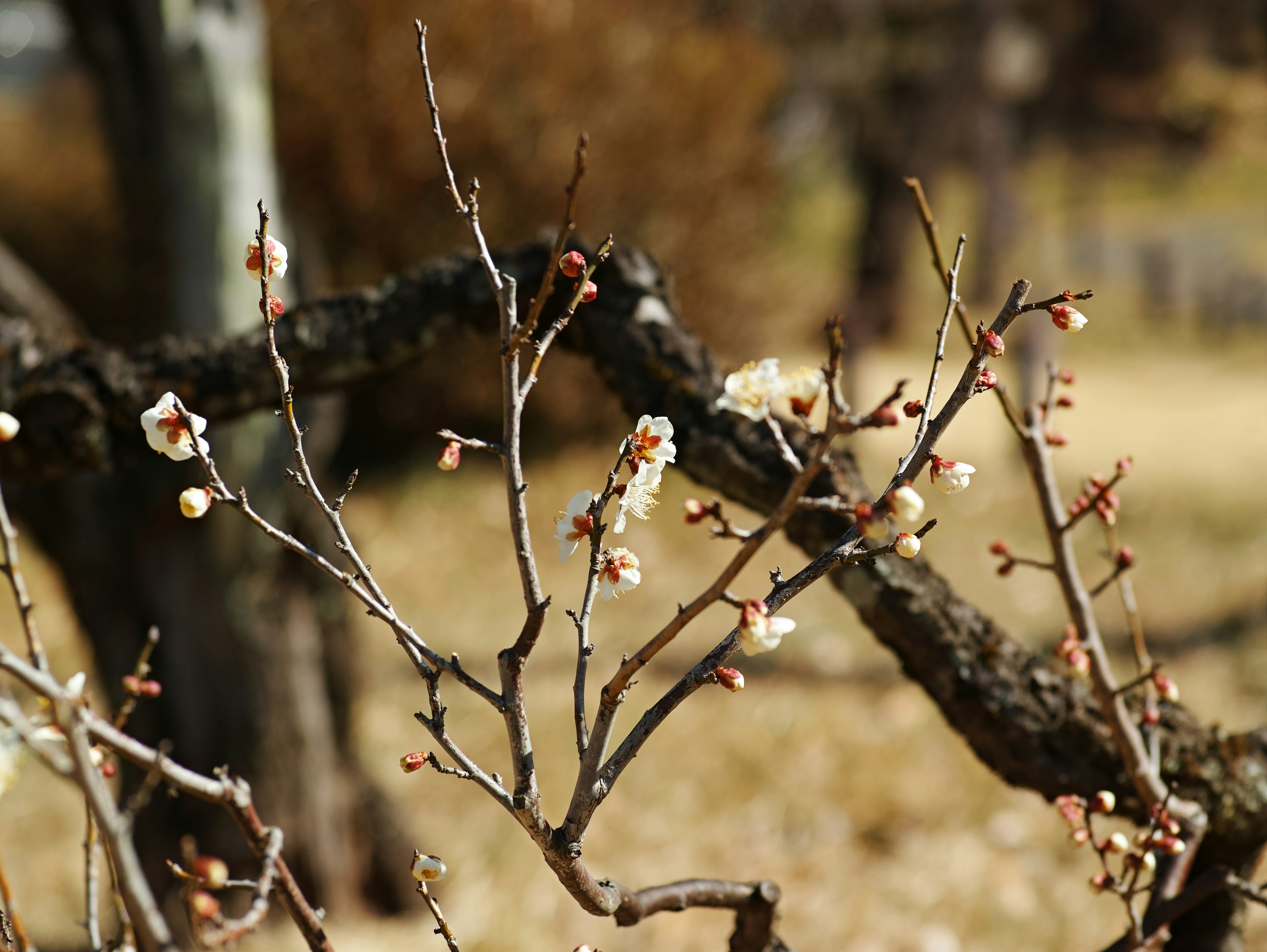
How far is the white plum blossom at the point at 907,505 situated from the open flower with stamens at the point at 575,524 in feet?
0.92

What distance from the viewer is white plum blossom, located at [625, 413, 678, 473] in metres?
0.82

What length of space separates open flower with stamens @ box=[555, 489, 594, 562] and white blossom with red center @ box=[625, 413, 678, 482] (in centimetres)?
5

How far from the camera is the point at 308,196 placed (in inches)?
235

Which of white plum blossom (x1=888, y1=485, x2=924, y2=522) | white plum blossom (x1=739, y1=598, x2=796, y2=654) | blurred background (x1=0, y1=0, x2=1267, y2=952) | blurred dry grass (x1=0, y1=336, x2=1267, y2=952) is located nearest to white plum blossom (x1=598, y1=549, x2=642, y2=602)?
white plum blossom (x1=739, y1=598, x2=796, y2=654)

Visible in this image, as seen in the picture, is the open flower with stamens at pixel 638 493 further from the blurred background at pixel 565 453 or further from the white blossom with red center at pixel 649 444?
the blurred background at pixel 565 453

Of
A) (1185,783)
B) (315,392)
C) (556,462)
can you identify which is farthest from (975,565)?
(315,392)

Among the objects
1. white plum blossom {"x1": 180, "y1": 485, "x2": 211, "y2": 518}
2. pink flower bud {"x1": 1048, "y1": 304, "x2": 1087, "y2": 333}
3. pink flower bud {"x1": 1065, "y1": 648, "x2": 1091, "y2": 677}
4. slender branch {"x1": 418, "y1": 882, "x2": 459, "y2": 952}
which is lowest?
slender branch {"x1": 418, "y1": 882, "x2": 459, "y2": 952}

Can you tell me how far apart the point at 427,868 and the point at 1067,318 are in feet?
2.56

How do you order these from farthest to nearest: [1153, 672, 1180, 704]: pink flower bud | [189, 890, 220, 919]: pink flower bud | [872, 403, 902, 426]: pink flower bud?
[1153, 672, 1180, 704]: pink flower bud
[189, 890, 220, 919]: pink flower bud
[872, 403, 902, 426]: pink flower bud

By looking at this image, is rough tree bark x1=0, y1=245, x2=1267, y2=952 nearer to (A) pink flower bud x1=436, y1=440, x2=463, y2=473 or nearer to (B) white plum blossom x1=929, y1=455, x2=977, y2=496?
(B) white plum blossom x1=929, y1=455, x2=977, y2=496

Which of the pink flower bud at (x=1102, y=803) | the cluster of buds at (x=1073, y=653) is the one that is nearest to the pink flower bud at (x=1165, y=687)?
the cluster of buds at (x=1073, y=653)

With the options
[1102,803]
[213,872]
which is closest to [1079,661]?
[1102,803]

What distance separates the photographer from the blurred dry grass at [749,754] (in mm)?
2836

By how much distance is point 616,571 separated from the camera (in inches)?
33.8
